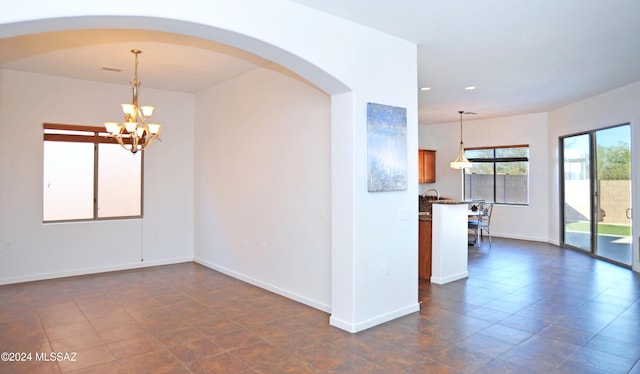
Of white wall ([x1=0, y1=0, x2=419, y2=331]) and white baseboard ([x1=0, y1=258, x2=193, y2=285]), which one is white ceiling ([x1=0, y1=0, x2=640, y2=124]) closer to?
white wall ([x1=0, y1=0, x2=419, y2=331])

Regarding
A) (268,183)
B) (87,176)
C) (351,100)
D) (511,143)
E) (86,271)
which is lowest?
(86,271)

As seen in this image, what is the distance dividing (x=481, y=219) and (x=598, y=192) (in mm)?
2484

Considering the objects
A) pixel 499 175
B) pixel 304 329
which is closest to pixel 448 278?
pixel 304 329

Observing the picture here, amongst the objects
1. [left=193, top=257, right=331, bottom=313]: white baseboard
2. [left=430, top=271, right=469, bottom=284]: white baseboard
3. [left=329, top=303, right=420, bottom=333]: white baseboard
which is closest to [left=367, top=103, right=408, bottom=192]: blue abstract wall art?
[left=329, top=303, right=420, bottom=333]: white baseboard

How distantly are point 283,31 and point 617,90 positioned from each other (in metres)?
6.13

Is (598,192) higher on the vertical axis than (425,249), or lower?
higher

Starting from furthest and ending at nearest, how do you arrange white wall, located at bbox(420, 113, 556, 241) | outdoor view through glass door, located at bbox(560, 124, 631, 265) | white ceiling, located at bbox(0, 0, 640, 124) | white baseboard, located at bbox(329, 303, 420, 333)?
1. white wall, located at bbox(420, 113, 556, 241)
2. outdoor view through glass door, located at bbox(560, 124, 631, 265)
3. white baseboard, located at bbox(329, 303, 420, 333)
4. white ceiling, located at bbox(0, 0, 640, 124)

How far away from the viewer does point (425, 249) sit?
18.7 ft

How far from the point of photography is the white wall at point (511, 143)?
29.2ft

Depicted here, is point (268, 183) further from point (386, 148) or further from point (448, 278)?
point (448, 278)

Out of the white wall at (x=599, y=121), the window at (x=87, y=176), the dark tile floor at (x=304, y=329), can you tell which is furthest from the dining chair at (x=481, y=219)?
the window at (x=87, y=176)

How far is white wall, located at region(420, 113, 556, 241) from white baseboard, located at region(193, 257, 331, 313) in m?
6.52

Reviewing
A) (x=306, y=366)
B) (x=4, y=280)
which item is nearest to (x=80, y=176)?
(x=4, y=280)

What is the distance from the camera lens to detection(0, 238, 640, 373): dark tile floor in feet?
10.2
